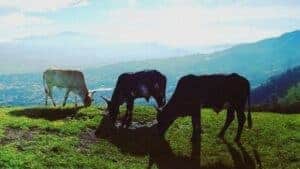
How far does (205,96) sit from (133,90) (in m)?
6.42

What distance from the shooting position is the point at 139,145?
27.5 metres

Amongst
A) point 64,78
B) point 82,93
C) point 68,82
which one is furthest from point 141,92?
point 64,78

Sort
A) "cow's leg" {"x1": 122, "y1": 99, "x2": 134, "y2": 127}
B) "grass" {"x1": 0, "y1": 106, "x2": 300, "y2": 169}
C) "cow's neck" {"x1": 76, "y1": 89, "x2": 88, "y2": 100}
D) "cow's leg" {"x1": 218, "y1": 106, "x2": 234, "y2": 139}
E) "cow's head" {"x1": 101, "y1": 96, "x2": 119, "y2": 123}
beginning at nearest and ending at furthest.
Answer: "grass" {"x1": 0, "y1": 106, "x2": 300, "y2": 169}, "cow's leg" {"x1": 218, "y1": 106, "x2": 234, "y2": 139}, "cow's head" {"x1": 101, "y1": 96, "x2": 119, "y2": 123}, "cow's leg" {"x1": 122, "y1": 99, "x2": 134, "y2": 127}, "cow's neck" {"x1": 76, "y1": 89, "x2": 88, "y2": 100}

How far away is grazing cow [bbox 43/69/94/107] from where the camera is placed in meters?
43.9

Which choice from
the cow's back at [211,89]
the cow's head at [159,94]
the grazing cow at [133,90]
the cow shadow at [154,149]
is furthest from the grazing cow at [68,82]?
the cow's back at [211,89]

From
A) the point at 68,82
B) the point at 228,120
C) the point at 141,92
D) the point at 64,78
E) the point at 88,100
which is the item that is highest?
the point at 141,92

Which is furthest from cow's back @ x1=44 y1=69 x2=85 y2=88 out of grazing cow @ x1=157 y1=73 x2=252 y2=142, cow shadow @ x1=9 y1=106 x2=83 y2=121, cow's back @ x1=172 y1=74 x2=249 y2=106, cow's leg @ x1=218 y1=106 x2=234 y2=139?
cow's leg @ x1=218 y1=106 x2=234 y2=139

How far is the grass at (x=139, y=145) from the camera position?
957 inches

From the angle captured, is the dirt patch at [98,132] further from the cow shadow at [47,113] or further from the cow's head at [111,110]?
the cow shadow at [47,113]

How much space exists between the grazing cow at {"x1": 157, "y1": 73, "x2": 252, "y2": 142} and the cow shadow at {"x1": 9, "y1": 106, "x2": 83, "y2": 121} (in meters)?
7.97

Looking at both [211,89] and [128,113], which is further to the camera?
[128,113]

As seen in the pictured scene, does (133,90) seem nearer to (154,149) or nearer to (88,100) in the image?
(154,149)

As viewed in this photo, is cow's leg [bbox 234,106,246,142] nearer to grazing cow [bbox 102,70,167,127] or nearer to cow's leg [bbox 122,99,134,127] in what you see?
grazing cow [bbox 102,70,167,127]

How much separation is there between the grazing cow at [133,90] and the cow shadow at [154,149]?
1.31m
